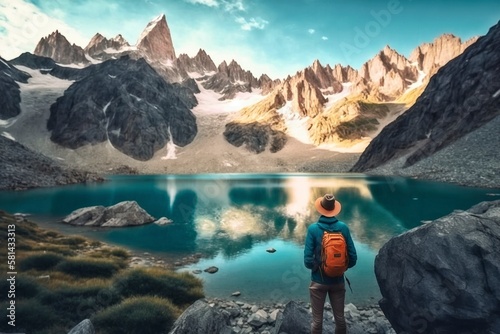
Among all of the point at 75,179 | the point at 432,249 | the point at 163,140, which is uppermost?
the point at 163,140

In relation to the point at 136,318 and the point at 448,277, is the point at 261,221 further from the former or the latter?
the point at 448,277

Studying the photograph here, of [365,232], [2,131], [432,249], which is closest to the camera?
[432,249]

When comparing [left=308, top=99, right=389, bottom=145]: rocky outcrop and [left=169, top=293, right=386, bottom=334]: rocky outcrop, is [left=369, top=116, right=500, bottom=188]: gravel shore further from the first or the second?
[left=308, top=99, right=389, bottom=145]: rocky outcrop

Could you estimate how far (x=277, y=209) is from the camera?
3862cm

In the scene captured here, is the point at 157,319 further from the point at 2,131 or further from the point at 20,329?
the point at 2,131

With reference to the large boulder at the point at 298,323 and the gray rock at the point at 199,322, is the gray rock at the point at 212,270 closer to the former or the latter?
the gray rock at the point at 199,322

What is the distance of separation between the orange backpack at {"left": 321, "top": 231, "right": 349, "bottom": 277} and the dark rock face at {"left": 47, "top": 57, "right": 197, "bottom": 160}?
6859 inches

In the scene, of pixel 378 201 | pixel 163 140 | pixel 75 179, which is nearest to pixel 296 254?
pixel 378 201

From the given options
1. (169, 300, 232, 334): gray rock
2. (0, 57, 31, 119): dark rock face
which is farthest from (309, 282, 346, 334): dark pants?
(0, 57, 31, 119): dark rock face

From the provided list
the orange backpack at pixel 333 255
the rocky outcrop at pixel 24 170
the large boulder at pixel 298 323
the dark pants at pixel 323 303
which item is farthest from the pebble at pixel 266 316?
the rocky outcrop at pixel 24 170

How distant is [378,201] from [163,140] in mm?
161779

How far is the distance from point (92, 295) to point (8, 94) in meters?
207

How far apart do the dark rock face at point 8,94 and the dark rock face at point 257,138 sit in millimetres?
122835

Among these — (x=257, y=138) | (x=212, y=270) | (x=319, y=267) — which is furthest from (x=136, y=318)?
(x=257, y=138)
